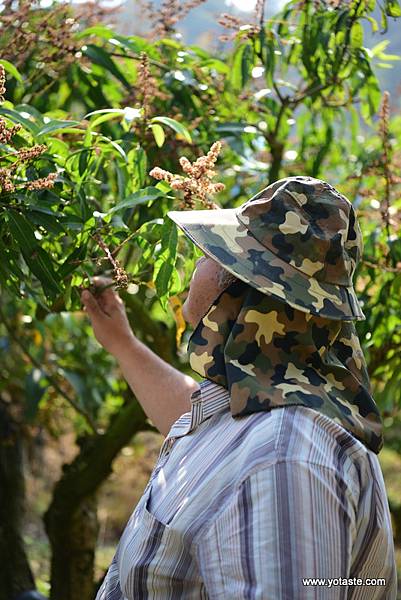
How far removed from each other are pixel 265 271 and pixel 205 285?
0.18 meters

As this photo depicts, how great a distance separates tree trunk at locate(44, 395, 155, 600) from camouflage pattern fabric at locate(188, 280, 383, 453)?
1.57 meters

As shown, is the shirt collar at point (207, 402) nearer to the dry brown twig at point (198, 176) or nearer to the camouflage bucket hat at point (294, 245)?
the camouflage bucket hat at point (294, 245)

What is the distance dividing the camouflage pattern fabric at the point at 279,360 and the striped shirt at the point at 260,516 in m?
0.03

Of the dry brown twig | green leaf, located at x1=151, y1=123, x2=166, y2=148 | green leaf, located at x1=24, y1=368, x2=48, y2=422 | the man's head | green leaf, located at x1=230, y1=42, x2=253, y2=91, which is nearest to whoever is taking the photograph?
the man's head

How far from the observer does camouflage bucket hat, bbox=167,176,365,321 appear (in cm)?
133

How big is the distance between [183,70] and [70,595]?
5.82 feet

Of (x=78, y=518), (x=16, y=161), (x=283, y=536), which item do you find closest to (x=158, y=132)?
(x=16, y=161)

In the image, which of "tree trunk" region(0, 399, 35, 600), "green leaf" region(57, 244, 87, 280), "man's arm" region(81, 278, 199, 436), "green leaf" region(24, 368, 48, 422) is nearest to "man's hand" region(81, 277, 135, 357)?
"man's arm" region(81, 278, 199, 436)

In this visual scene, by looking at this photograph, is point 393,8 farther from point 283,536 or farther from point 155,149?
point 283,536

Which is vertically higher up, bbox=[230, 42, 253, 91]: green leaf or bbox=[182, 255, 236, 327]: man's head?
bbox=[230, 42, 253, 91]: green leaf

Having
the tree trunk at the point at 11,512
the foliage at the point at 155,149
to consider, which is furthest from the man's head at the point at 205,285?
the tree trunk at the point at 11,512

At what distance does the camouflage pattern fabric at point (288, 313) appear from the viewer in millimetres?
1297

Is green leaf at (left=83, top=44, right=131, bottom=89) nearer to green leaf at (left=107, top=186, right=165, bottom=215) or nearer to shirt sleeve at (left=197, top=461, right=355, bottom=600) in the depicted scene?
green leaf at (left=107, top=186, right=165, bottom=215)

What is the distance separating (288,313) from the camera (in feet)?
4.40
